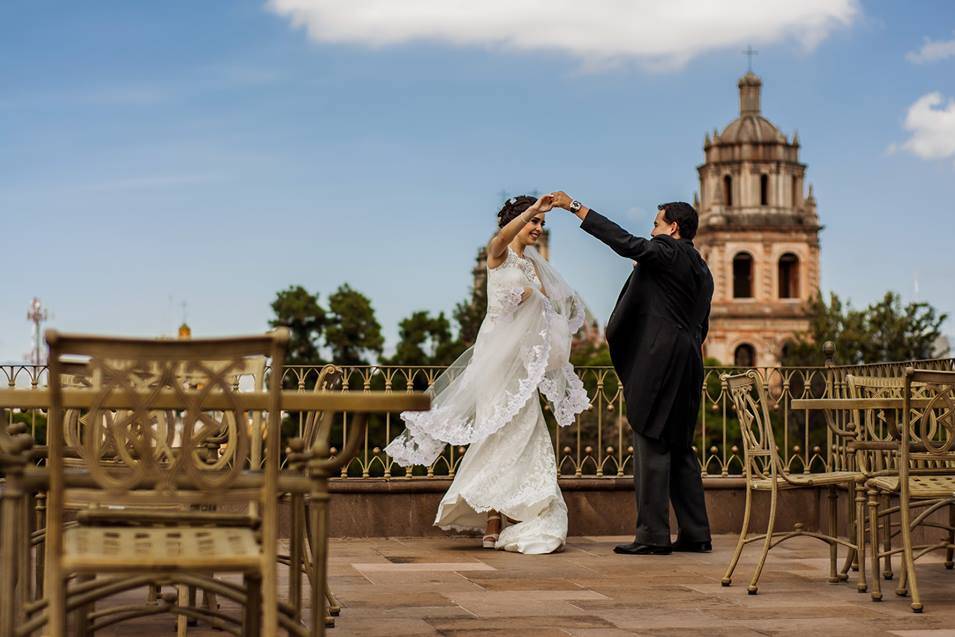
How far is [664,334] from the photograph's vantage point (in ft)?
29.9

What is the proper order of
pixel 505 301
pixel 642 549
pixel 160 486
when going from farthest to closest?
pixel 505 301 → pixel 642 549 → pixel 160 486

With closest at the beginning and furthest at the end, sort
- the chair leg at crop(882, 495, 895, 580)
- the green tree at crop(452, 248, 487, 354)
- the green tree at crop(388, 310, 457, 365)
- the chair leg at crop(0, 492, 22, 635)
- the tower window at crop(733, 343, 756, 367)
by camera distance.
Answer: the chair leg at crop(0, 492, 22, 635), the chair leg at crop(882, 495, 895, 580), the green tree at crop(388, 310, 457, 365), the green tree at crop(452, 248, 487, 354), the tower window at crop(733, 343, 756, 367)

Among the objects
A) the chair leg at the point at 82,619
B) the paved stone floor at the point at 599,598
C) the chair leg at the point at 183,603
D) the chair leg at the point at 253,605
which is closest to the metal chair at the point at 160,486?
the chair leg at the point at 253,605

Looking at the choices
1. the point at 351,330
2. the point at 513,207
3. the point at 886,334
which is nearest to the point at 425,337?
the point at 351,330

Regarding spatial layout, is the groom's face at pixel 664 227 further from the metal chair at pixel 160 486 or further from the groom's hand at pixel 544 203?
the metal chair at pixel 160 486

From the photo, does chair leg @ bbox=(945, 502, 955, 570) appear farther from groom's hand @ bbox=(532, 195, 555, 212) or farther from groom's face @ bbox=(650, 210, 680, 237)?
groom's hand @ bbox=(532, 195, 555, 212)

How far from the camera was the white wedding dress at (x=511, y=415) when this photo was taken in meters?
9.30

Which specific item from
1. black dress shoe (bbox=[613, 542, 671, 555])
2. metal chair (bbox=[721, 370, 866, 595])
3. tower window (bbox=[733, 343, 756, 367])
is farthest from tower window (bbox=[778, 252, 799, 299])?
metal chair (bbox=[721, 370, 866, 595])

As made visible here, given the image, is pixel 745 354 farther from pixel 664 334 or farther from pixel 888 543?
pixel 888 543

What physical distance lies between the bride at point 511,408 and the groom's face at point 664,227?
2.34 feet

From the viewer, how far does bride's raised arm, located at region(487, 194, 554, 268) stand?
350 inches

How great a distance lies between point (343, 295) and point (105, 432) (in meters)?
54.2

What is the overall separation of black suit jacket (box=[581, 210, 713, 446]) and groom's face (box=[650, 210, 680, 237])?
0.25ft

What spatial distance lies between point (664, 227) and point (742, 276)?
332ft
